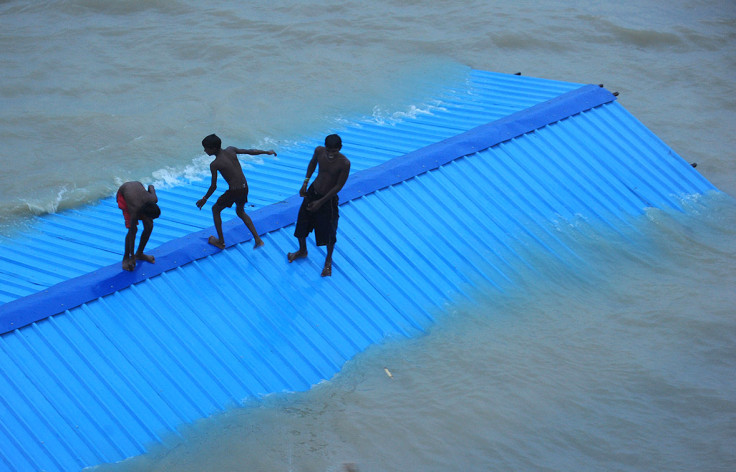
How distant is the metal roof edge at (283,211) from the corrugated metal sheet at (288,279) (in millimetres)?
95

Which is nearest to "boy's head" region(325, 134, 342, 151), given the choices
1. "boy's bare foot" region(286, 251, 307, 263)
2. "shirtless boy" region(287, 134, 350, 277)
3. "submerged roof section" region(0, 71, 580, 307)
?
"shirtless boy" region(287, 134, 350, 277)

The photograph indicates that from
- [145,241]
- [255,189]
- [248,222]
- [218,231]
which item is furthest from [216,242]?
[255,189]

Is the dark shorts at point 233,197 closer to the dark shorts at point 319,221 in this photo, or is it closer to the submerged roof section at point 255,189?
the dark shorts at point 319,221

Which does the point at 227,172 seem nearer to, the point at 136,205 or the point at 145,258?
the point at 136,205

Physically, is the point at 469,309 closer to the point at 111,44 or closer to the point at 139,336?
the point at 139,336

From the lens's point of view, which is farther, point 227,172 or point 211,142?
point 227,172

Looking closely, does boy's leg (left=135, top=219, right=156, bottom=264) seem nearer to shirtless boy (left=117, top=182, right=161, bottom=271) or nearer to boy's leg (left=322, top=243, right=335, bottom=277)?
shirtless boy (left=117, top=182, right=161, bottom=271)

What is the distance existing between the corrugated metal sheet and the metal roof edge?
0.10m

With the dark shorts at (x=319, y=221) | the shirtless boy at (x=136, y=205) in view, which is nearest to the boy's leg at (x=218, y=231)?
the shirtless boy at (x=136, y=205)

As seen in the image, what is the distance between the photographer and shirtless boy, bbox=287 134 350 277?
757cm

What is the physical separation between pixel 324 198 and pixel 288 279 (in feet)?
3.89

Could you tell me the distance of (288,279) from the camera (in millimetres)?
8344

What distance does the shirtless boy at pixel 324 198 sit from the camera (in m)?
7.57

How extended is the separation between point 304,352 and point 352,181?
2.65 metres
